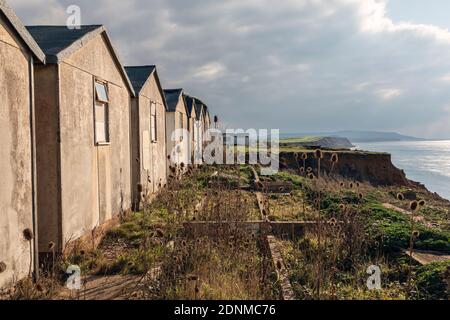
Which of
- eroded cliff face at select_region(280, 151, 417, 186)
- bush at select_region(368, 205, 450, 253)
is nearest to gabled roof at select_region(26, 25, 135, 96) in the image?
bush at select_region(368, 205, 450, 253)

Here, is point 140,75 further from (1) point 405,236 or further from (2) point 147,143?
(1) point 405,236

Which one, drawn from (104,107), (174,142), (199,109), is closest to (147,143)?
(104,107)

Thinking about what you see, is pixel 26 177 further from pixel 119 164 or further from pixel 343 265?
pixel 343 265

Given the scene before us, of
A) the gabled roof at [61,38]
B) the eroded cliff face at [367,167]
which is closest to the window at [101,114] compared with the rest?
the gabled roof at [61,38]

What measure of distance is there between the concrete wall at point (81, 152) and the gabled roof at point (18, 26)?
17.9 inches

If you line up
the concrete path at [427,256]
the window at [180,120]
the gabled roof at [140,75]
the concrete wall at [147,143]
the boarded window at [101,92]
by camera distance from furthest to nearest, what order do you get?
the window at [180,120] → the gabled roof at [140,75] → the concrete wall at [147,143] → the boarded window at [101,92] → the concrete path at [427,256]

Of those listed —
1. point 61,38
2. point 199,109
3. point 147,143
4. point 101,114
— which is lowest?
point 147,143

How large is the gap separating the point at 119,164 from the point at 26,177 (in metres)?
4.08

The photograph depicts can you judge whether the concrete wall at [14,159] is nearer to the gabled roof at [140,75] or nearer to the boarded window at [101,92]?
the boarded window at [101,92]

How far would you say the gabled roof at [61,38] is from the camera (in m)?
6.14

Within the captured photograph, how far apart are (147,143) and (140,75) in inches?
93.4

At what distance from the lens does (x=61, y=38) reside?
692 centimetres

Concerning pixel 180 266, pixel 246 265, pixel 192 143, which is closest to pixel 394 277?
pixel 246 265

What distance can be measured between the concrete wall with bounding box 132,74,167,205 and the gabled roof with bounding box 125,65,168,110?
157mm
